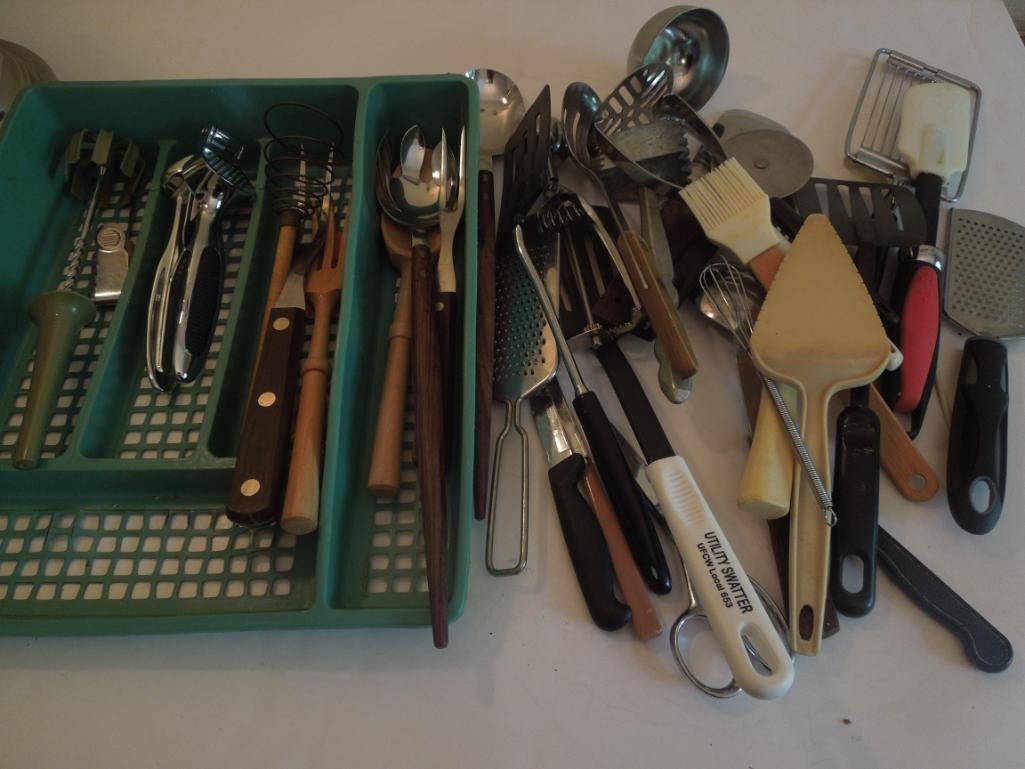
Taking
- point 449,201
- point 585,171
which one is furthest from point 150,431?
point 585,171

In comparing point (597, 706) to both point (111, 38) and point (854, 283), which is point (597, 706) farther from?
point (111, 38)

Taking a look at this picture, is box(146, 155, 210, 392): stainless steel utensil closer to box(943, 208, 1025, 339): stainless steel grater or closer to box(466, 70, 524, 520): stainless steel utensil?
box(466, 70, 524, 520): stainless steel utensil

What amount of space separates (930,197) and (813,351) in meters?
0.31

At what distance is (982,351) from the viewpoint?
1.96ft

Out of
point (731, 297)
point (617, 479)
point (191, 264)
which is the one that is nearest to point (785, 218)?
point (731, 297)

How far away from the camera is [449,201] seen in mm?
654

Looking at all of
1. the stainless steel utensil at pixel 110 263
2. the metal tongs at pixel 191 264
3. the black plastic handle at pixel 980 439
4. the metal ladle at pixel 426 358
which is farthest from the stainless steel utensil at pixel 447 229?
the black plastic handle at pixel 980 439

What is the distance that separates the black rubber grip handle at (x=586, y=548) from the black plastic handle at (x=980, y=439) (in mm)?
300

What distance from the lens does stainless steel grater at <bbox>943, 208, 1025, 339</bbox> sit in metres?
0.63

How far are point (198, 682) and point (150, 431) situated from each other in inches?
9.0

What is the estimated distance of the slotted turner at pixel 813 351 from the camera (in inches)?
18.8

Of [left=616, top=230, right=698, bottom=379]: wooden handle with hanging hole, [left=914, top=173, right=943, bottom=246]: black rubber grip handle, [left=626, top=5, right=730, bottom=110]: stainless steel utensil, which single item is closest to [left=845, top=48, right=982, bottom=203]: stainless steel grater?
[left=914, top=173, right=943, bottom=246]: black rubber grip handle

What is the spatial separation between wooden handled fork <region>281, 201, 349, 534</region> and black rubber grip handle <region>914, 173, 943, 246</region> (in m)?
0.59

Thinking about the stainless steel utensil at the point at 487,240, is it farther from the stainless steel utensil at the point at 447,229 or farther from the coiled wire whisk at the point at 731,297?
the coiled wire whisk at the point at 731,297
